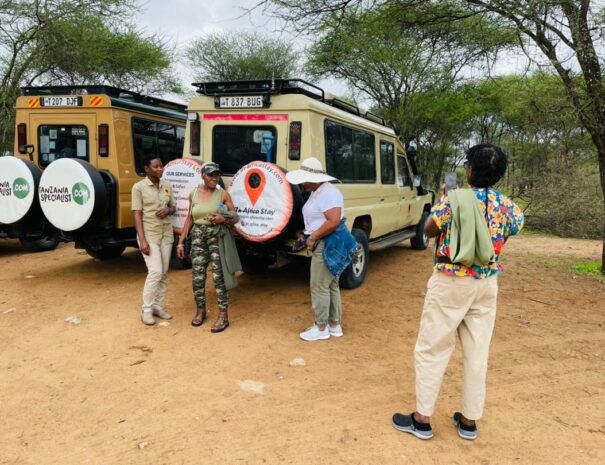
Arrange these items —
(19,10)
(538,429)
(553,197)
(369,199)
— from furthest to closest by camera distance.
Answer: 1. (553,197)
2. (19,10)
3. (369,199)
4. (538,429)

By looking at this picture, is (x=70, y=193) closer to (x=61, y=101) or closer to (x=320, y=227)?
(x=61, y=101)

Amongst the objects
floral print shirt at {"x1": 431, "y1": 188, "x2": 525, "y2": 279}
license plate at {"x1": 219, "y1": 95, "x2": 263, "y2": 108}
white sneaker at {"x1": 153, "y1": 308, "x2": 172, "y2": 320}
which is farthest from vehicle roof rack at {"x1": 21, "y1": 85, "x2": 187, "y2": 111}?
floral print shirt at {"x1": 431, "y1": 188, "x2": 525, "y2": 279}

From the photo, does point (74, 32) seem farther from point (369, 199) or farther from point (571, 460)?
point (571, 460)

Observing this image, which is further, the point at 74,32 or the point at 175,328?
the point at 74,32

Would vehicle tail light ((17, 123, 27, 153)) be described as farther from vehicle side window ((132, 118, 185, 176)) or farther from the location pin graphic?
the location pin graphic

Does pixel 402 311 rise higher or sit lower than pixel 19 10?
lower

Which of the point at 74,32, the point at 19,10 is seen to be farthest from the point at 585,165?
the point at 19,10

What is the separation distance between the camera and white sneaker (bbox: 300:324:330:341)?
4.14m

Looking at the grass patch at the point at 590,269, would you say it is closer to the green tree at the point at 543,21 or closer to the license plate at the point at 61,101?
the green tree at the point at 543,21

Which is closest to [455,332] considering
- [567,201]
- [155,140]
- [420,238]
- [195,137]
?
[195,137]

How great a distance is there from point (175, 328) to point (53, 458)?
1.96 m

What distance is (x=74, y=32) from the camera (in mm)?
11195

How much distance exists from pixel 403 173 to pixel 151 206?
4.56 meters

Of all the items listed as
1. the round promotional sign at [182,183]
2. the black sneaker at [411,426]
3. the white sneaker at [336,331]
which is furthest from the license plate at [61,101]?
the black sneaker at [411,426]
